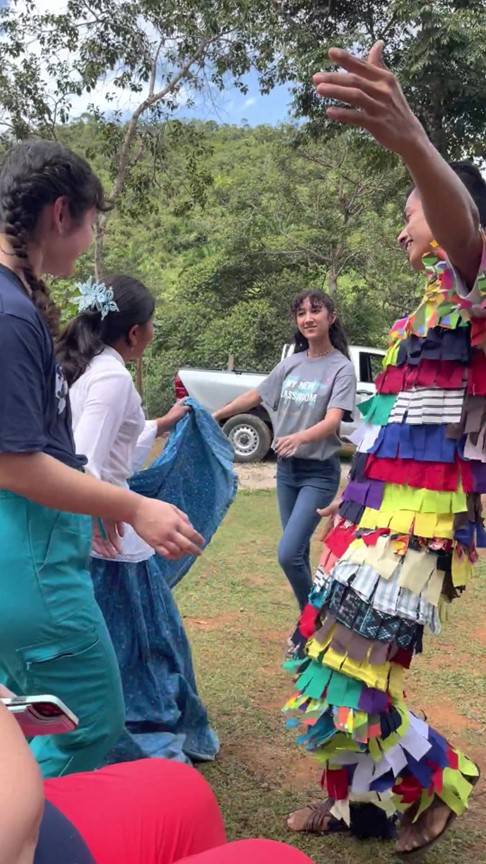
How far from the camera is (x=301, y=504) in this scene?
3943mm

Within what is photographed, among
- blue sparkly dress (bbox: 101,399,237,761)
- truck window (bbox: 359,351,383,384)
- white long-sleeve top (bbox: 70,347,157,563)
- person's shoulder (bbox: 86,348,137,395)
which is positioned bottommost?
blue sparkly dress (bbox: 101,399,237,761)

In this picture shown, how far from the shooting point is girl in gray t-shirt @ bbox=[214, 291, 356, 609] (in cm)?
388

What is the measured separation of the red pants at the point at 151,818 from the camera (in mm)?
1106

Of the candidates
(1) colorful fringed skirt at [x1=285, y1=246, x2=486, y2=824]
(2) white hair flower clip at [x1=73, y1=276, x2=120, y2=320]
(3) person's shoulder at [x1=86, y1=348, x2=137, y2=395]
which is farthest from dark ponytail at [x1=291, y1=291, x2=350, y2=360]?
(1) colorful fringed skirt at [x1=285, y1=246, x2=486, y2=824]

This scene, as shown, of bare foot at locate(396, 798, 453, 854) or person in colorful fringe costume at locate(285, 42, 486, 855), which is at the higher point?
person in colorful fringe costume at locate(285, 42, 486, 855)

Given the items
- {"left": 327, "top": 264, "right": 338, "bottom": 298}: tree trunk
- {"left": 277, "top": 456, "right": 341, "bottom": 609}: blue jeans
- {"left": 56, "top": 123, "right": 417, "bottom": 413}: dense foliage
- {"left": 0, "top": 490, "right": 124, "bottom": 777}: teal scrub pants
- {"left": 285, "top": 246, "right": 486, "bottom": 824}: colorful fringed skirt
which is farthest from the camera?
{"left": 327, "top": 264, "right": 338, "bottom": 298}: tree trunk

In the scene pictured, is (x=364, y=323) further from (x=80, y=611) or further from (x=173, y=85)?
(x=80, y=611)

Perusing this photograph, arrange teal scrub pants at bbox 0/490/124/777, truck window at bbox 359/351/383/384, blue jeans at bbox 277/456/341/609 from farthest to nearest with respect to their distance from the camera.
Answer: truck window at bbox 359/351/383/384 → blue jeans at bbox 277/456/341/609 → teal scrub pants at bbox 0/490/124/777

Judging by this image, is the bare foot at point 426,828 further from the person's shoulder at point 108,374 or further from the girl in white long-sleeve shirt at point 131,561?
the person's shoulder at point 108,374

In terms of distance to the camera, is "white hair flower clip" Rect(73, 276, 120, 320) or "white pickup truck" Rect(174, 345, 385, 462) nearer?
"white hair flower clip" Rect(73, 276, 120, 320)

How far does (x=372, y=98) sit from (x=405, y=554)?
1.16 m

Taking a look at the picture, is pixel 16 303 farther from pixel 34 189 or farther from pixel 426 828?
pixel 426 828

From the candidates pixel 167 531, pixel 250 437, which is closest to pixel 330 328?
pixel 167 531

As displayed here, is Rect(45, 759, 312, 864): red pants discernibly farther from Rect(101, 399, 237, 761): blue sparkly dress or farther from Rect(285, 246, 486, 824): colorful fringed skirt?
Rect(101, 399, 237, 761): blue sparkly dress
